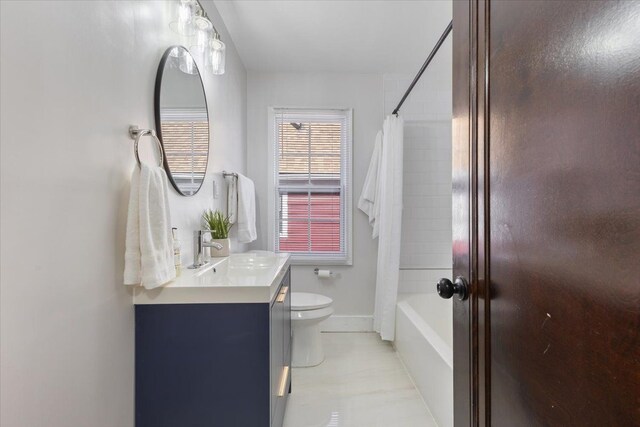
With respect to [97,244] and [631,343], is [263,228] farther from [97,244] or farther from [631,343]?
[631,343]

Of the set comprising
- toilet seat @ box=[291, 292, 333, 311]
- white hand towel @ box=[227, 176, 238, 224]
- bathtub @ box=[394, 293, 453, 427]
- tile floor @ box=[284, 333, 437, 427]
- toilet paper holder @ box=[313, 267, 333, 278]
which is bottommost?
tile floor @ box=[284, 333, 437, 427]

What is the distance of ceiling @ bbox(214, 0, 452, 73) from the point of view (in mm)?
2092

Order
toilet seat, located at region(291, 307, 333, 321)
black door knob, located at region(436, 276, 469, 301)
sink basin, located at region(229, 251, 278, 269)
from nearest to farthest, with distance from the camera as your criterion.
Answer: black door knob, located at region(436, 276, 469, 301)
sink basin, located at region(229, 251, 278, 269)
toilet seat, located at region(291, 307, 333, 321)

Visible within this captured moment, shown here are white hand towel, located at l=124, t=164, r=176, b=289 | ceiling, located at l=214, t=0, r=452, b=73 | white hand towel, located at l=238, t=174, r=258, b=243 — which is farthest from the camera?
white hand towel, located at l=238, t=174, r=258, b=243

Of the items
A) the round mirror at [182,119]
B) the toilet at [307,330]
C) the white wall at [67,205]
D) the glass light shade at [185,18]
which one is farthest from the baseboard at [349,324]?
the glass light shade at [185,18]

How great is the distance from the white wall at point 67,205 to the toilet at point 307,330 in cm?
128

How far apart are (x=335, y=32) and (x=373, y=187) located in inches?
49.6

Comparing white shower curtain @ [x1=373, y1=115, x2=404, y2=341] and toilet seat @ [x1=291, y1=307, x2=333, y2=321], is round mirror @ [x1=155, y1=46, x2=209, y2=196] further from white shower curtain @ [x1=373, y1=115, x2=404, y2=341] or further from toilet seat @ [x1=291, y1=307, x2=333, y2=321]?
white shower curtain @ [x1=373, y1=115, x2=404, y2=341]

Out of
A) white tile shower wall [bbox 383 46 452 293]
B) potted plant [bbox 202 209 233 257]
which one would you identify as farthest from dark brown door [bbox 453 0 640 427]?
white tile shower wall [bbox 383 46 452 293]

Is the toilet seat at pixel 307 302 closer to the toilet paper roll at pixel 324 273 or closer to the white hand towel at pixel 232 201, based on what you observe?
the toilet paper roll at pixel 324 273

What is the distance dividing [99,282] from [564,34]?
1.20 meters

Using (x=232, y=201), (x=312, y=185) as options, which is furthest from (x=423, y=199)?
(x=232, y=201)

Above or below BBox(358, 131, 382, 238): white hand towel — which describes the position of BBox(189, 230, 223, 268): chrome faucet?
below

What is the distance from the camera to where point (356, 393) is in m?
2.02
